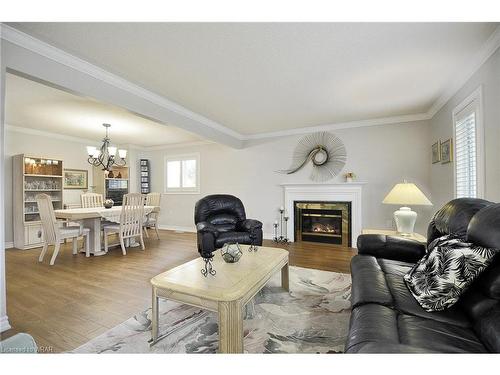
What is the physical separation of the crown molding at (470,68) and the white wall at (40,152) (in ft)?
23.3

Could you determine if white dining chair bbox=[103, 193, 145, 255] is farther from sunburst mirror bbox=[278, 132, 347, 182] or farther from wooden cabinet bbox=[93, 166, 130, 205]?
sunburst mirror bbox=[278, 132, 347, 182]

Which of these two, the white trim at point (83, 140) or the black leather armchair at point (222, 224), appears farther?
the white trim at point (83, 140)

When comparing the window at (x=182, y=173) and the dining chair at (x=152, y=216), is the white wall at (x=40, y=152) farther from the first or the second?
the window at (x=182, y=173)

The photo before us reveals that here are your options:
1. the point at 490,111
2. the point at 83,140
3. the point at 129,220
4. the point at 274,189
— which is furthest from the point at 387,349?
the point at 83,140

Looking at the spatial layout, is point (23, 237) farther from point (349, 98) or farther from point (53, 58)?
point (349, 98)

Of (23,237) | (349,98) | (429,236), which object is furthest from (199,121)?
(23,237)

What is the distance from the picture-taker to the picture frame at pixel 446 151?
2969 millimetres

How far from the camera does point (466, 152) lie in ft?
8.54

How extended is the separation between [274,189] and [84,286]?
369 centimetres

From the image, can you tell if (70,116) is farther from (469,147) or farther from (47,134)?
(469,147)

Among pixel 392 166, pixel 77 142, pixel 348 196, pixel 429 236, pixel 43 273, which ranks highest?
pixel 77 142

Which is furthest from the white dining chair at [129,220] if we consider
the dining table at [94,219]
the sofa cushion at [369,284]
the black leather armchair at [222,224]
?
the sofa cushion at [369,284]
